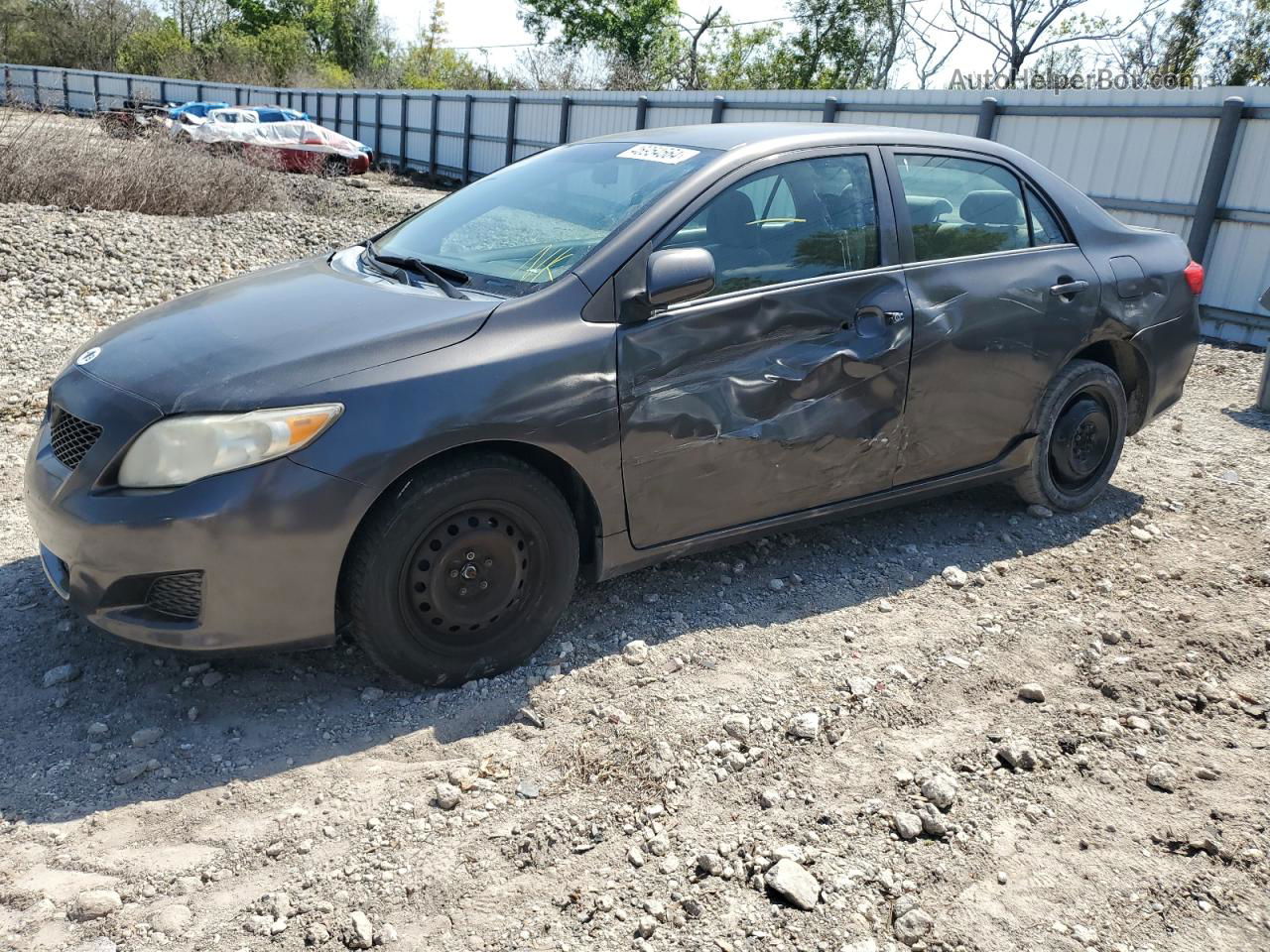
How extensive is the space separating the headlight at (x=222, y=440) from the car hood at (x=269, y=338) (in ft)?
0.17

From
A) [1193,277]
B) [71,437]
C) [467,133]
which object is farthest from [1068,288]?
[467,133]

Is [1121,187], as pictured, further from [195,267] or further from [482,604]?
[482,604]

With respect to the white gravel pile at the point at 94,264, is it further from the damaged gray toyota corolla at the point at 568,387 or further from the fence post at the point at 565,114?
the fence post at the point at 565,114

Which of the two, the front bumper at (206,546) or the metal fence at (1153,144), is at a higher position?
the metal fence at (1153,144)

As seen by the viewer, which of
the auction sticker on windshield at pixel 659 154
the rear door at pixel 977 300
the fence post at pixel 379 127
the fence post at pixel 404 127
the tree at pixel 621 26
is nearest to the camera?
the auction sticker on windshield at pixel 659 154

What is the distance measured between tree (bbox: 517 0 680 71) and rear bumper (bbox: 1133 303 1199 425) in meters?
47.7

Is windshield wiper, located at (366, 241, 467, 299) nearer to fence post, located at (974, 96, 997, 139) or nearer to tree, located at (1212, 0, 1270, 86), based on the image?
fence post, located at (974, 96, 997, 139)

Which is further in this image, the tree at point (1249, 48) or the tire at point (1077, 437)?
the tree at point (1249, 48)

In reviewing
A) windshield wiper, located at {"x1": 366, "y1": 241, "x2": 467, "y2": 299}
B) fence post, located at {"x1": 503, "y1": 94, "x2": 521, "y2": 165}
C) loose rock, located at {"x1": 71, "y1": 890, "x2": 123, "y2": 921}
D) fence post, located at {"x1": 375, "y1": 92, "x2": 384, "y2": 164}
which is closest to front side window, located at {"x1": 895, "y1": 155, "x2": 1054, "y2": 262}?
windshield wiper, located at {"x1": 366, "y1": 241, "x2": 467, "y2": 299}

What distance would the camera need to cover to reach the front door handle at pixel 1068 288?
466 centimetres


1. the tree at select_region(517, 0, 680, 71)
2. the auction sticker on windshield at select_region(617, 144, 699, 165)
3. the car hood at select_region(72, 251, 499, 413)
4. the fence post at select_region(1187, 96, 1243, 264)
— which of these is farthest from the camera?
the tree at select_region(517, 0, 680, 71)

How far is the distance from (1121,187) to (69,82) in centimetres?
4985

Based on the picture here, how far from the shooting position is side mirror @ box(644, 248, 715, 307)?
3510 mm

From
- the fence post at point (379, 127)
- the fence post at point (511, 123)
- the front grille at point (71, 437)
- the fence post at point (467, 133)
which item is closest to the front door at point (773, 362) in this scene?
the front grille at point (71, 437)
